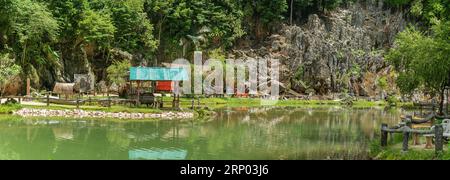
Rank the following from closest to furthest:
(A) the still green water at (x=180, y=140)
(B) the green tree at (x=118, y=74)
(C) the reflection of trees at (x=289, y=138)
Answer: (A) the still green water at (x=180, y=140)
(C) the reflection of trees at (x=289, y=138)
(B) the green tree at (x=118, y=74)

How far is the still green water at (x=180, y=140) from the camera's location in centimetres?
2173

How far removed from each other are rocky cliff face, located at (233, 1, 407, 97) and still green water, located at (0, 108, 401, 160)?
38426 mm

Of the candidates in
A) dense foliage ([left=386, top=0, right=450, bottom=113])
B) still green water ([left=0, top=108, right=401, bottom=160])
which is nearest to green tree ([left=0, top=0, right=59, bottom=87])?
still green water ([left=0, top=108, right=401, bottom=160])

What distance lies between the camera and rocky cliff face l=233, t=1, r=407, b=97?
74.8 metres

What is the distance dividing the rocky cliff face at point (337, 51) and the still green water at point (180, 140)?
3843cm

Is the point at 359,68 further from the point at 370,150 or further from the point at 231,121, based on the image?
the point at 370,150

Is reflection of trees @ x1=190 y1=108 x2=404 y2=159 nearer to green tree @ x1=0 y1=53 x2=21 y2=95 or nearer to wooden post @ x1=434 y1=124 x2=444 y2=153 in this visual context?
wooden post @ x1=434 y1=124 x2=444 y2=153

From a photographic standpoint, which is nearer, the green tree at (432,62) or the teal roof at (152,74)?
the green tree at (432,62)

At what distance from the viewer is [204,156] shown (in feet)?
70.3

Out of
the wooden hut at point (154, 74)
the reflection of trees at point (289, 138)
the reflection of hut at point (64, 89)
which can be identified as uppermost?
the wooden hut at point (154, 74)

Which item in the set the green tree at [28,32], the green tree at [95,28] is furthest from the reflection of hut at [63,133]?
the green tree at [95,28]

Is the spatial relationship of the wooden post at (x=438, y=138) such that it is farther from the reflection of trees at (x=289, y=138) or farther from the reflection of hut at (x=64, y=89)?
the reflection of hut at (x=64, y=89)
